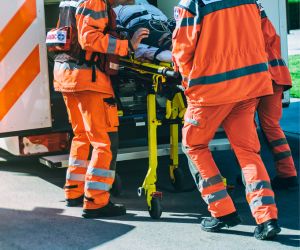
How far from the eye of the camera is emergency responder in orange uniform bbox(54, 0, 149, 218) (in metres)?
5.00

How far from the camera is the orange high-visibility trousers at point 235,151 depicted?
450 cm

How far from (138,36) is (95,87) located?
0.48 metres

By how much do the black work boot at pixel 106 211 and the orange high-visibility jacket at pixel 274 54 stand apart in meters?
Answer: 1.57

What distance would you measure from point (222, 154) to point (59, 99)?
1965mm

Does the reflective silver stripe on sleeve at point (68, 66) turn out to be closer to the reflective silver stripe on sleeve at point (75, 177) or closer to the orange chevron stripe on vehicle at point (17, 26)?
the orange chevron stripe on vehicle at point (17, 26)

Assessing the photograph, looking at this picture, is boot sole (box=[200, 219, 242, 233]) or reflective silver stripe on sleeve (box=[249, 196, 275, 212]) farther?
boot sole (box=[200, 219, 242, 233])

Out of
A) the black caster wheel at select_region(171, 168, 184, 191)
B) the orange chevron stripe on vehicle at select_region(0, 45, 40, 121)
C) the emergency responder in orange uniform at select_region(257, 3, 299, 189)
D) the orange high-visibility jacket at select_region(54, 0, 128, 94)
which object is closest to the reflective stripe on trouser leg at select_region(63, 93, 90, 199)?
the orange high-visibility jacket at select_region(54, 0, 128, 94)

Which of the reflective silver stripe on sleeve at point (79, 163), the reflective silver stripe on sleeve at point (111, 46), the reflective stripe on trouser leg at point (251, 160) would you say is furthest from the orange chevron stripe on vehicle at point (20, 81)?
the reflective stripe on trouser leg at point (251, 160)

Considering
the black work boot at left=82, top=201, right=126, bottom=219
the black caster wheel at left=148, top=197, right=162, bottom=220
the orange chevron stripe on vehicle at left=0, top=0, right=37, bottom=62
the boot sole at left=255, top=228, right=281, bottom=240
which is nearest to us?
the boot sole at left=255, top=228, right=281, bottom=240

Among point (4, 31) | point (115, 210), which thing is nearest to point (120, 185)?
point (115, 210)

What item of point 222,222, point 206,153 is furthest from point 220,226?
point 206,153

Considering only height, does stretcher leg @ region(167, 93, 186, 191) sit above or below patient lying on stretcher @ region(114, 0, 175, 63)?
below

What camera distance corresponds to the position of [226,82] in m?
4.46

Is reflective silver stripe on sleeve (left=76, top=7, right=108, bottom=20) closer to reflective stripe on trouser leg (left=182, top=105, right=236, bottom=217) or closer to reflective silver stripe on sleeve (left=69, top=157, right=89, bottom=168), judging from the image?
reflective stripe on trouser leg (left=182, top=105, right=236, bottom=217)
